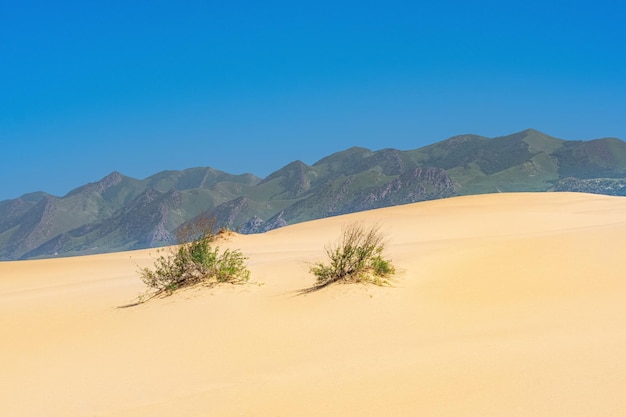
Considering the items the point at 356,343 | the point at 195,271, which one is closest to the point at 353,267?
the point at 195,271

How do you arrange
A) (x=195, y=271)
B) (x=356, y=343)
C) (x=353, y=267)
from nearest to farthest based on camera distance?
(x=356, y=343), (x=353, y=267), (x=195, y=271)

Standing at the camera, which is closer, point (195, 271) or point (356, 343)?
point (356, 343)

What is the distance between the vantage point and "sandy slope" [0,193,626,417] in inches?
194

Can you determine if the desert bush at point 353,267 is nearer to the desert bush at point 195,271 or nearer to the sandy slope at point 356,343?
the sandy slope at point 356,343

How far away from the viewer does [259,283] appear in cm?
1165

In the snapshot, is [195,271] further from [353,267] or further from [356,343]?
[356,343]

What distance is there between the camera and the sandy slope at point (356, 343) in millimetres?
4930

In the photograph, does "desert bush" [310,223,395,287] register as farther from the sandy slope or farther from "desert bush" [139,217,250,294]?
"desert bush" [139,217,250,294]

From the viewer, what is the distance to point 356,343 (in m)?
7.06

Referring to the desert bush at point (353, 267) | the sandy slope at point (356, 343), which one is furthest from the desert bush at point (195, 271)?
the desert bush at point (353, 267)

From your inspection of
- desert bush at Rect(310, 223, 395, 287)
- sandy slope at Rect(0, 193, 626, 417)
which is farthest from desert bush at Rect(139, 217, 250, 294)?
desert bush at Rect(310, 223, 395, 287)

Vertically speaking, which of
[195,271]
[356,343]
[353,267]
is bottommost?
[356,343]

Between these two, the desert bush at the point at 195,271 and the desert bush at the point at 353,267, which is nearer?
the desert bush at the point at 353,267

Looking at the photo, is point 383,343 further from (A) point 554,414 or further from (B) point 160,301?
(B) point 160,301
